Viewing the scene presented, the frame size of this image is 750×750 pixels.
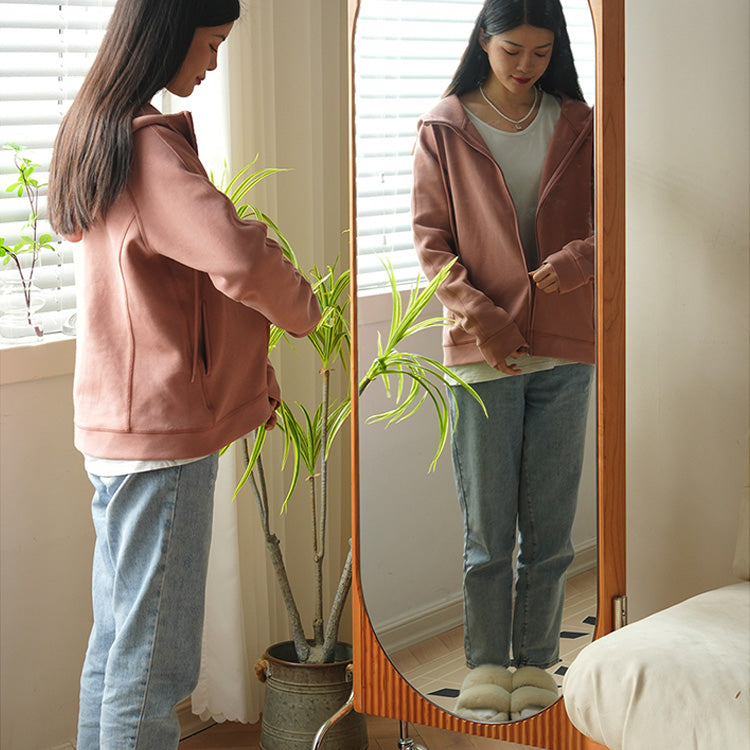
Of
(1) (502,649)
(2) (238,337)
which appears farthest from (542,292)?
(1) (502,649)

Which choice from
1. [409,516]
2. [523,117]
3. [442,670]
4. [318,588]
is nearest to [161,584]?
[409,516]

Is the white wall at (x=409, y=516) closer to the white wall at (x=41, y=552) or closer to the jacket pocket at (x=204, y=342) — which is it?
the jacket pocket at (x=204, y=342)

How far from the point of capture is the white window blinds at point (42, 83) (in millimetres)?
1961

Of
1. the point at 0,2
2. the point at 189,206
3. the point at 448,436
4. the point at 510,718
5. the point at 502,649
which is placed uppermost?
the point at 0,2

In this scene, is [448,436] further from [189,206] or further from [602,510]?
[189,206]

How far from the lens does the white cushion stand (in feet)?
4.34

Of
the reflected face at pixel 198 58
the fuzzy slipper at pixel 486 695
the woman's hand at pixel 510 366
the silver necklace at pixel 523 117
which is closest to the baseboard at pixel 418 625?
the fuzzy slipper at pixel 486 695

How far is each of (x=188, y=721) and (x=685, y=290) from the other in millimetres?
1511

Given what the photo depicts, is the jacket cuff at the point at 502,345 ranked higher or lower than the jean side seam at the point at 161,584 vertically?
higher

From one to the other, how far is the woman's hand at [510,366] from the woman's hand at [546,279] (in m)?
0.11

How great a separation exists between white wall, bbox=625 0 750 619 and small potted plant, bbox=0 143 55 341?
4.05ft

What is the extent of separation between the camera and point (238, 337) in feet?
5.08

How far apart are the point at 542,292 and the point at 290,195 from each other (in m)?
0.87

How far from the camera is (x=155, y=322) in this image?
143 centimetres
